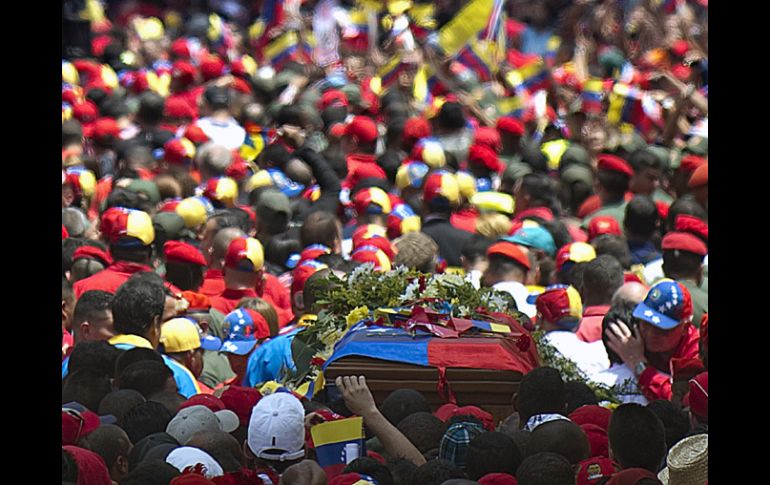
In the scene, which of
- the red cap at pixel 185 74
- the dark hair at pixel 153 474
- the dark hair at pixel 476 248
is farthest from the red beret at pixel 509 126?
the dark hair at pixel 153 474

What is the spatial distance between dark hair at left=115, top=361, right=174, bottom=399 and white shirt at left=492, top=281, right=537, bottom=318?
8.53 ft

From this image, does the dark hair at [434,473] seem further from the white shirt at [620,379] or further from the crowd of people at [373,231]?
the white shirt at [620,379]

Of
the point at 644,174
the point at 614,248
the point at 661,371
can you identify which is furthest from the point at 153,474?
the point at 644,174

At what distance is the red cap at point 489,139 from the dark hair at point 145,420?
7656 mm

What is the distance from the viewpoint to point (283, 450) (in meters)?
6.18

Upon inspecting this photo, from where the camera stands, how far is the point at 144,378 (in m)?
7.12

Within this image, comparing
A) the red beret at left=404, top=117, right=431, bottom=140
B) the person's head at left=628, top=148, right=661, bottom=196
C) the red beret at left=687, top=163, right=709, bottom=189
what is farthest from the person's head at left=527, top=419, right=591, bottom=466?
the red beret at left=404, top=117, right=431, bottom=140

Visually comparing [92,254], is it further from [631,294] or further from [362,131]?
[362,131]

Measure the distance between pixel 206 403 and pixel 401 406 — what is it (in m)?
0.82

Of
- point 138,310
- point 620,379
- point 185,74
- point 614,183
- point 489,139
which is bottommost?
point 620,379

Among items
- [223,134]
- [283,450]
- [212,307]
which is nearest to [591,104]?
[223,134]

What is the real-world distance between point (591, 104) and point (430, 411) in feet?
31.6

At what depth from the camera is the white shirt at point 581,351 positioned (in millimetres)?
8141
